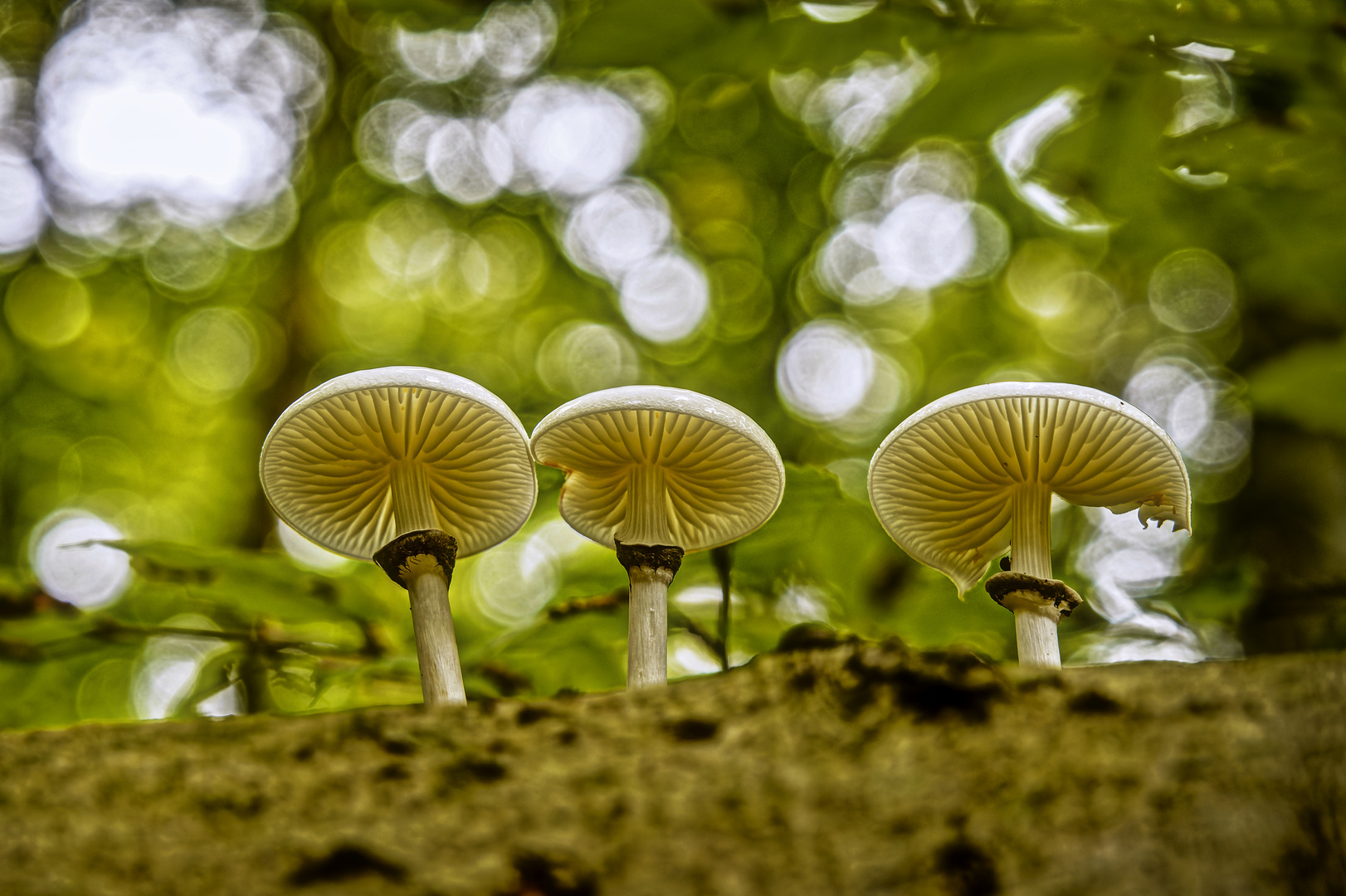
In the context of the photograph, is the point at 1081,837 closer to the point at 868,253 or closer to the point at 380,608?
the point at 380,608

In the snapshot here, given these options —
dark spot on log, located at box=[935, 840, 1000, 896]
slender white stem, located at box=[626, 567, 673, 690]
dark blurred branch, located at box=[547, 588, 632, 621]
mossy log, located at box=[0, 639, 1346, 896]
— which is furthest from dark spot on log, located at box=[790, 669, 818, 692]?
dark blurred branch, located at box=[547, 588, 632, 621]

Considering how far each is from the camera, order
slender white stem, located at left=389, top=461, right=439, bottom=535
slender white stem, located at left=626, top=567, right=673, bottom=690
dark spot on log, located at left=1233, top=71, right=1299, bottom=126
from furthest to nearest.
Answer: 1. slender white stem, located at left=389, top=461, right=439, bottom=535
2. slender white stem, located at left=626, top=567, right=673, bottom=690
3. dark spot on log, located at left=1233, top=71, right=1299, bottom=126

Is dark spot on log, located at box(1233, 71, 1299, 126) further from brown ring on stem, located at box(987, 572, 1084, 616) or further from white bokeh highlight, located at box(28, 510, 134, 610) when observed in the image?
white bokeh highlight, located at box(28, 510, 134, 610)

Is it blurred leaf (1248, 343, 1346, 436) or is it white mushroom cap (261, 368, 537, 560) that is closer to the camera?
blurred leaf (1248, 343, 1346, 436)

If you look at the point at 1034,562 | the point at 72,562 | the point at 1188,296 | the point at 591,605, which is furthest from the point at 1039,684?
the point at 72,562

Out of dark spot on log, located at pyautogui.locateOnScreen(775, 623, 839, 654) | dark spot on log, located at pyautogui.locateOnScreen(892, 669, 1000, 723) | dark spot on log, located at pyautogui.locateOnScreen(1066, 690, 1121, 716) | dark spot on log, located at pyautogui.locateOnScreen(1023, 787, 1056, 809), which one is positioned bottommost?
dark spot on log, located at pyautogui.locateOnScreen(1023, 787, 1056, 809)

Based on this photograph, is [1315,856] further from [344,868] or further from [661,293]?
[661,293]
